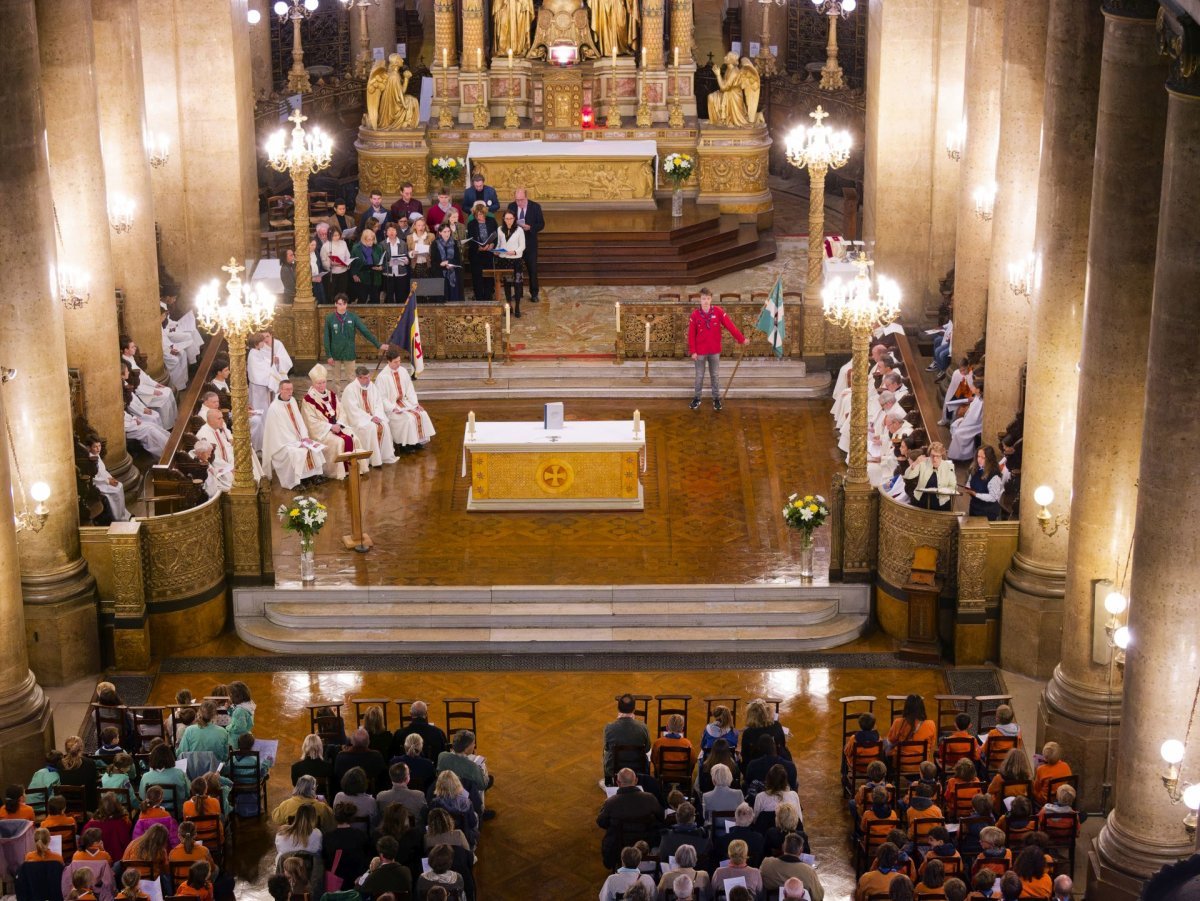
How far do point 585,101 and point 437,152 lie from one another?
108 inches

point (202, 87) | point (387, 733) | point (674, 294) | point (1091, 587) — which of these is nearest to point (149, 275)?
point (202, 87)

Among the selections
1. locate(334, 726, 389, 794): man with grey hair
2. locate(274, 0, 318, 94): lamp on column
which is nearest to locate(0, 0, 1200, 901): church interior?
locate(334, 726, 389, 794): man with grey hair

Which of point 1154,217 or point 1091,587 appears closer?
point 1154,217

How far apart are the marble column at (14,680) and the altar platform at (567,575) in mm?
3159

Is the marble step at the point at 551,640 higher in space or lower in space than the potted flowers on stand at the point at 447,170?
lower

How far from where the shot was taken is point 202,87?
29469 millimetres

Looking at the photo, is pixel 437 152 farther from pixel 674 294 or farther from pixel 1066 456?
pixel 1066 456

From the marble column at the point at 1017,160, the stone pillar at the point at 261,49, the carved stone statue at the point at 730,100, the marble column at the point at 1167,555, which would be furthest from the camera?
the stone pillar at the point at 261,49

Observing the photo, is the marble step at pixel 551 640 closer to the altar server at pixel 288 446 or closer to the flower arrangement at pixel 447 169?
the altar server at pixel 288 446

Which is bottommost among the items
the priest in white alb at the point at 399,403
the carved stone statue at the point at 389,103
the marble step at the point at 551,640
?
the marble step at the point at 551,640

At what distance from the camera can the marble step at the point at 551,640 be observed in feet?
72.3

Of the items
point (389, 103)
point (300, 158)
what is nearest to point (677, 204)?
point (389, 103)

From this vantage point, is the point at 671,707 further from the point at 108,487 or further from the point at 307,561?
the point at 108,487

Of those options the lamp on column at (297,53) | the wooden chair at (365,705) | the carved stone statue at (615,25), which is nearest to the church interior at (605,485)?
the wooden chair at (365,705)
